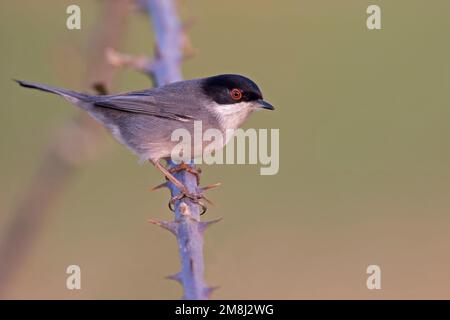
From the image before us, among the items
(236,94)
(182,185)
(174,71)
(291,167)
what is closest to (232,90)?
(236,94)

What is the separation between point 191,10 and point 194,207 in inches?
Result: 224

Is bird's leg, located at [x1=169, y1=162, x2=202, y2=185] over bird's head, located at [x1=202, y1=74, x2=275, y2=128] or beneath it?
beneath

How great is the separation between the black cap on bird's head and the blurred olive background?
0.88 metres

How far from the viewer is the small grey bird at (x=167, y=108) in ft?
14.3

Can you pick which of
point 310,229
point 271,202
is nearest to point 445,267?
point 310,229

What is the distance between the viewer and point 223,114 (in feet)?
14.6

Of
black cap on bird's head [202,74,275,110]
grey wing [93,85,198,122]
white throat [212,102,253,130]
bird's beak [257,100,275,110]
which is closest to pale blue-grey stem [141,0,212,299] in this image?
grey wing [93,85,198,122]

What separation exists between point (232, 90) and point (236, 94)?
36 mm

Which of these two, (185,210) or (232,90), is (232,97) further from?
(185,210)

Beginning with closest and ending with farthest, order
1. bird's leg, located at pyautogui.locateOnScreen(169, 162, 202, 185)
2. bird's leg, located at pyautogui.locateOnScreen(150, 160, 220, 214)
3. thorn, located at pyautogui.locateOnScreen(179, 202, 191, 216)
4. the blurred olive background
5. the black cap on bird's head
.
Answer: thorn, located at pyautogui.locateOnScreen(179, 202, 191, 216) → bird's leg, located at pyautogui.locateOnScreen(150, 160, 220, 214) → bird's leg, located at pyautogui.locateOnScreen(169, 162, 202, 185) → the black cap on bird's head → the blurred olive background

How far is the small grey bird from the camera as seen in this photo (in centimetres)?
436

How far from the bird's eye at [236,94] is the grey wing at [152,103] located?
0.25 meters

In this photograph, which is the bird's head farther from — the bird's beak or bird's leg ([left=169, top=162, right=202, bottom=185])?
bird's leg ([left=169, top=162, right=202, bottom=185])

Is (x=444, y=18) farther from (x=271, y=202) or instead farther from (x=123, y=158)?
(x=123, y=158)
